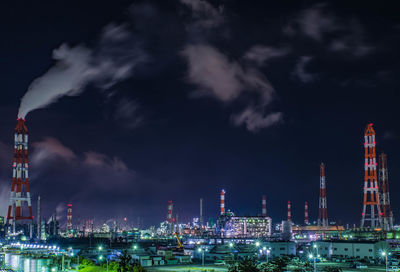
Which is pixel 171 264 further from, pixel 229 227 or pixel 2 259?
pixel 229 227

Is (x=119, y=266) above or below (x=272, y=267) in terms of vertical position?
above

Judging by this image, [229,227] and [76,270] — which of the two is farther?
[229,227]

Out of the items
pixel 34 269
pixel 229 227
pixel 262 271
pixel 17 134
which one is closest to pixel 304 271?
pixel 262 271

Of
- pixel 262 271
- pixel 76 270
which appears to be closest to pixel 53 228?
pixel 76 270

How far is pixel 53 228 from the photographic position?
100562mm

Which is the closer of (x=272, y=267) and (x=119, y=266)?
(x=119, y=266)

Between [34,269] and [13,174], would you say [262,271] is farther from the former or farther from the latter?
[13,174]

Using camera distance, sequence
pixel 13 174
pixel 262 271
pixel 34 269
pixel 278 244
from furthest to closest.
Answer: pixel 13 174, pixel 278 244, pixel 34 269, pixel 262 271

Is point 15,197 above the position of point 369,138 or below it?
below

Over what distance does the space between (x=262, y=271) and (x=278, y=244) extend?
19289 millimetres

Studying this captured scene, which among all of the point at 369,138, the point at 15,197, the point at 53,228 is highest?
the point at 369,138

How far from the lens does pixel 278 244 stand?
4053cm

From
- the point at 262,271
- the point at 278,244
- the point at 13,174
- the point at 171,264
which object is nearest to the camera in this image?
the point at 262,271

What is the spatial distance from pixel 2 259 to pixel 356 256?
2532 centimetres
